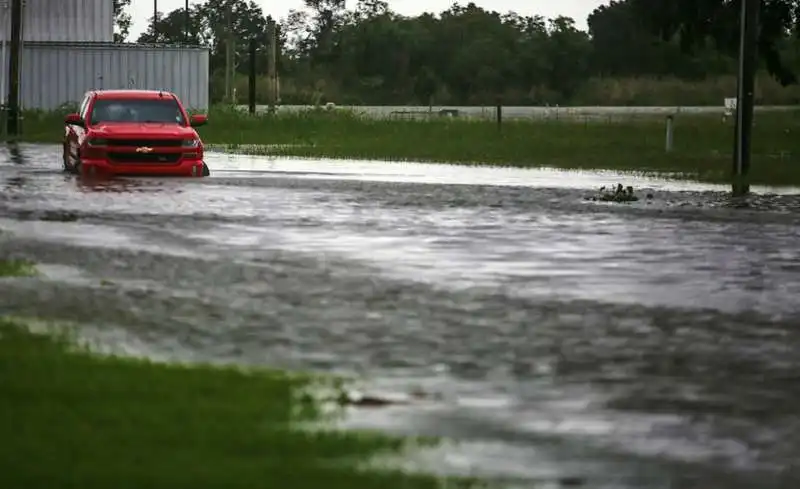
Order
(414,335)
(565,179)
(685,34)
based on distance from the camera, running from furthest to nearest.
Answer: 1. (685,34)
2. (565,179)
3. (414,335)

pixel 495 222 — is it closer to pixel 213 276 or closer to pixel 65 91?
pixel 213 276

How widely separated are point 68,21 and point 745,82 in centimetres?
4551

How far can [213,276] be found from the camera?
16.7m

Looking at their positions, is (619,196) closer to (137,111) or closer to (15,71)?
(137,111)

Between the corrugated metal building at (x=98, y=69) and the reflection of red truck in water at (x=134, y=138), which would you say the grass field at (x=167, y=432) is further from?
the corrugated metal building at (x=98, y=69)

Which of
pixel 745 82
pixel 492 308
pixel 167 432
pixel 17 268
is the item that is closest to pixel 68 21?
pixel 745 82

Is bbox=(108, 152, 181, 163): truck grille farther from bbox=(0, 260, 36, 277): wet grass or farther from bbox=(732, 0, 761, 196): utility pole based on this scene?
bbox=(0, 260, 36, 277): wet grass

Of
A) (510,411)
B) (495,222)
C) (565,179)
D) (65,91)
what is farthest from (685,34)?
(510,411)

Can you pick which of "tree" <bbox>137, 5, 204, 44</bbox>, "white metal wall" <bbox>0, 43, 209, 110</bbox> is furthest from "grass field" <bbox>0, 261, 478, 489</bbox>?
"tree" <bbox>137, 5, 204, 44</bbox>

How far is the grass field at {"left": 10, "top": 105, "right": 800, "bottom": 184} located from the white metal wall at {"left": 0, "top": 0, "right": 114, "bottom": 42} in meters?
8.65

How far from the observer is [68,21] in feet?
257

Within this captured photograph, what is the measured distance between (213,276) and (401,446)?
8373 mm

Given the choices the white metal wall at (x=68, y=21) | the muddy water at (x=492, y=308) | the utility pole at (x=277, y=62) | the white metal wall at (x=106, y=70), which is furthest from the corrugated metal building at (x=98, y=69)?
the muddy water at (x=492, y=308)

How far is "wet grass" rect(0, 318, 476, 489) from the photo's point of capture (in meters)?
7.68
